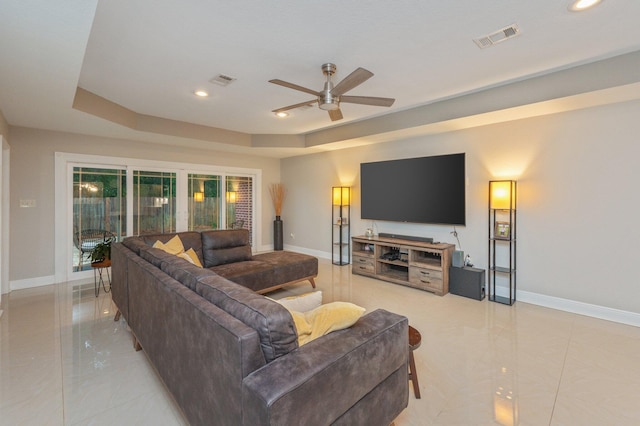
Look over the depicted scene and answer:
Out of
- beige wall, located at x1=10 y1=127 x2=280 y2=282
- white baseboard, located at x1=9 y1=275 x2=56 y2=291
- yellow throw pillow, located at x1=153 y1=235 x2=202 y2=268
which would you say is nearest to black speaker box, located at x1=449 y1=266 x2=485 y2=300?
yellow throw pillow, located at x1=153 y1=235 x2=202 y2=268

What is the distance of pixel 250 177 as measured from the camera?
7.04 metres

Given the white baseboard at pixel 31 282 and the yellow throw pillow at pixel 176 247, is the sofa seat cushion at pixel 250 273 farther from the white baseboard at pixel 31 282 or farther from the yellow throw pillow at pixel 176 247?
the white baseboard at pixel 31 282

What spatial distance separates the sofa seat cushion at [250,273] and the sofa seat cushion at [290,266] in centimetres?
10

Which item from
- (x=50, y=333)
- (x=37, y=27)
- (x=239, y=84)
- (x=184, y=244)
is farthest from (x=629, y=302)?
(x=50, y=333)

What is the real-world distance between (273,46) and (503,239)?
352 centimetres

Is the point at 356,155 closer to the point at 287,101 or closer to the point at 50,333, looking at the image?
the point at 287,101

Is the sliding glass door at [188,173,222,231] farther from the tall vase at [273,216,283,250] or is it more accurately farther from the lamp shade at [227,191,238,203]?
the tall vase at [273,216,283,250]

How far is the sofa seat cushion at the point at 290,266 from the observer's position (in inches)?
155

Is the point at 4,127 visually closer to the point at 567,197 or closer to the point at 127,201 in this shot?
the point at 127,201

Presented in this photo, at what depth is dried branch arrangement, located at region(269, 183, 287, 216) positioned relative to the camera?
7316mm

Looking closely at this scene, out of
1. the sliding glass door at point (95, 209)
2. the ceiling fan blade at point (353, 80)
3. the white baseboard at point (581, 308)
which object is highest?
the ceiling fan blade at point (353, 80)

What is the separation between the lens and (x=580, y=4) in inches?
79.2

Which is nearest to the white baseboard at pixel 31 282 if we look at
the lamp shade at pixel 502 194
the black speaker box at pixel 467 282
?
the black speaker box at pixel 467 282

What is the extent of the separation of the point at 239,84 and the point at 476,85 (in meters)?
2.76
